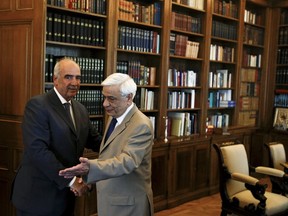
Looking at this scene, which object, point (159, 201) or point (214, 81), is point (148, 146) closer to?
point (159, 201)

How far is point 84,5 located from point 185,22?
1.78 meters

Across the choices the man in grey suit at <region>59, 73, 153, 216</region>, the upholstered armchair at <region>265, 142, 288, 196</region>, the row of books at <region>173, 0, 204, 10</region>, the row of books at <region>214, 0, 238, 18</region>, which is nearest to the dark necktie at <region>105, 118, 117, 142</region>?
the man in grey suit at <region>59, 73, 153, 216</region>

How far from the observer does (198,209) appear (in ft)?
16.8

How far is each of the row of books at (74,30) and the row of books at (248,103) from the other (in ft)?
10.4

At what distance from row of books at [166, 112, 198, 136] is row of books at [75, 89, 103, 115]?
126 centimetres

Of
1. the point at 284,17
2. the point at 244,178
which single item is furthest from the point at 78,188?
the point at 284,17

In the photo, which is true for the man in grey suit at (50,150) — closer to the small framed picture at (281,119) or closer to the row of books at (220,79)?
the row of books at (220,79)

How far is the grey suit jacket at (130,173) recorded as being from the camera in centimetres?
233

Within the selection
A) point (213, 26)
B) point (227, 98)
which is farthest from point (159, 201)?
point (213, 26)

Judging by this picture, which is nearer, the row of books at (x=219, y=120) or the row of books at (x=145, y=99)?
the row of books at (x=145, y=99)

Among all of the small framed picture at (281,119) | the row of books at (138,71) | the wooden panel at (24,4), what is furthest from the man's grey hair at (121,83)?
the small framed picture at (281,119)

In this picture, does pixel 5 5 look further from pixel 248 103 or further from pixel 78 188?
pixel 248 103

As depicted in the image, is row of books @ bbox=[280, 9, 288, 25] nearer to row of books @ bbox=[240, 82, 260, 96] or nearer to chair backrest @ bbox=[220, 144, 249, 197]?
row of books @ bbox=[240, 82, 260, 96]

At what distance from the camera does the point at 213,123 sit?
6273 mm
